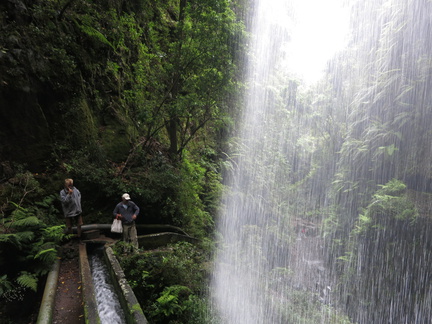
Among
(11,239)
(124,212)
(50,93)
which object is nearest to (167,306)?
(124,212)

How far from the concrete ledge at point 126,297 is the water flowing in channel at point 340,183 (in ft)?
10.3

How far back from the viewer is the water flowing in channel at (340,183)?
1061 centimetres

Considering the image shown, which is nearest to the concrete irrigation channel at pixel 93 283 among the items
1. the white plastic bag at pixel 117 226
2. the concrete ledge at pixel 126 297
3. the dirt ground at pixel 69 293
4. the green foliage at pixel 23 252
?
the concrete ledge at pixel 126 297

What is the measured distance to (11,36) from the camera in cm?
680

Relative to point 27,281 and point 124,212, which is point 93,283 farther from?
point 124,212

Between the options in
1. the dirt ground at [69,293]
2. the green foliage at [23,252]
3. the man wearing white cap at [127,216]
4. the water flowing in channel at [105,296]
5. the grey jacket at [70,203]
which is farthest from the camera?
the man wearing white cap at [127,216]

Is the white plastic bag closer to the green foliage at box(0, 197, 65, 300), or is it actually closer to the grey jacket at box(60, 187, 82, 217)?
the grey jacket at box(60, 187, 82, 217)

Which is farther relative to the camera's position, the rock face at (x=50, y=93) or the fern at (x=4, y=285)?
the rock face at (x=50, y=93)

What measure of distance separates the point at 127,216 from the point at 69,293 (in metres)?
2.38

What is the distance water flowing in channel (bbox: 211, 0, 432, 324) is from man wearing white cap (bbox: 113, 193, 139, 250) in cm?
291

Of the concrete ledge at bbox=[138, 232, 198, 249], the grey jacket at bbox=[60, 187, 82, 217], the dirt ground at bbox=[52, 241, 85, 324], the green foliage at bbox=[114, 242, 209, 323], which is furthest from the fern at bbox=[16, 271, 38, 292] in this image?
the concrete ledge at bbox=[138, 232, 198, 249]

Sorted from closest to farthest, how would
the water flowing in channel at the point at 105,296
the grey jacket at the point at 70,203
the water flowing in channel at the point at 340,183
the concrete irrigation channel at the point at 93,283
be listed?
the concrete irrigation channel at the point at 93,283
the water flowing in channel at the point at 105,296
the grey jacket at the point at 70,203
the water flowing in channel at the point at 340,183

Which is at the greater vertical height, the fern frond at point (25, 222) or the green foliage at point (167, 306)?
the fern frond at point (25, 222)

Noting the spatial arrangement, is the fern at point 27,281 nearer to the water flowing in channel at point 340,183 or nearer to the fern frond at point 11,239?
the fern frond at point 11,239
